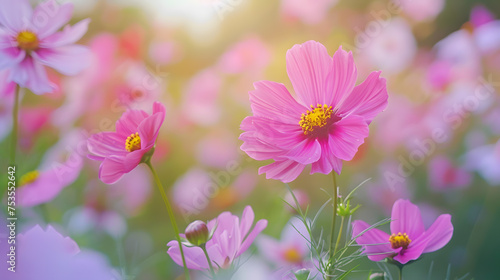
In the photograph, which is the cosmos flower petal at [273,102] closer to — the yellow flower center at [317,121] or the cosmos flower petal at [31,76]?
the yellow flower center at [317,121]

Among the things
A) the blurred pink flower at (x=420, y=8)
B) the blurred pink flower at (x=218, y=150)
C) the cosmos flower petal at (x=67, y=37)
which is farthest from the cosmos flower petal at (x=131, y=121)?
the blurred pink flower at (x=420, y=8)

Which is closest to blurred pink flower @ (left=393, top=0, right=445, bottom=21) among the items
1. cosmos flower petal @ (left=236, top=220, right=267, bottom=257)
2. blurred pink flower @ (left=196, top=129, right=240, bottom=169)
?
blurred pink flower @ (left=196, top=129, right=240, bottom=169)

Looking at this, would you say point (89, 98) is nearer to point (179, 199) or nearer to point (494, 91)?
point (179, 199)

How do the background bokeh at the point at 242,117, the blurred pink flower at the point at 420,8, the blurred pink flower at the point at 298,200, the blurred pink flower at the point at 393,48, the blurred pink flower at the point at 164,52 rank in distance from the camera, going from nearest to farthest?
the blurred pink flower at the point at 298,200, the background bokeh at the point at 242,117, the blurred pink flower at the point at 164,52, the blurred pink flower at the point at 393,48, the blurred pink flower at the point at 420,8

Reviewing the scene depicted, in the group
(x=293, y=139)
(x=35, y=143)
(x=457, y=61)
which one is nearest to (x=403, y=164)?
(x=457, y=61)

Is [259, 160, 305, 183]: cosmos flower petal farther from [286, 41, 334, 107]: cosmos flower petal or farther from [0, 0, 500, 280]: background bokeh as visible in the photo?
[0, 0, 500, 280]: background bokeh

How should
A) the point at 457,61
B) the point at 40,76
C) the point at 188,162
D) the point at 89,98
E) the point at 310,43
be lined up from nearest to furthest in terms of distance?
the point at 310,43 < the point at 40,76 < the point at 89,98 < the point at 188,162 < the point at 457,61
